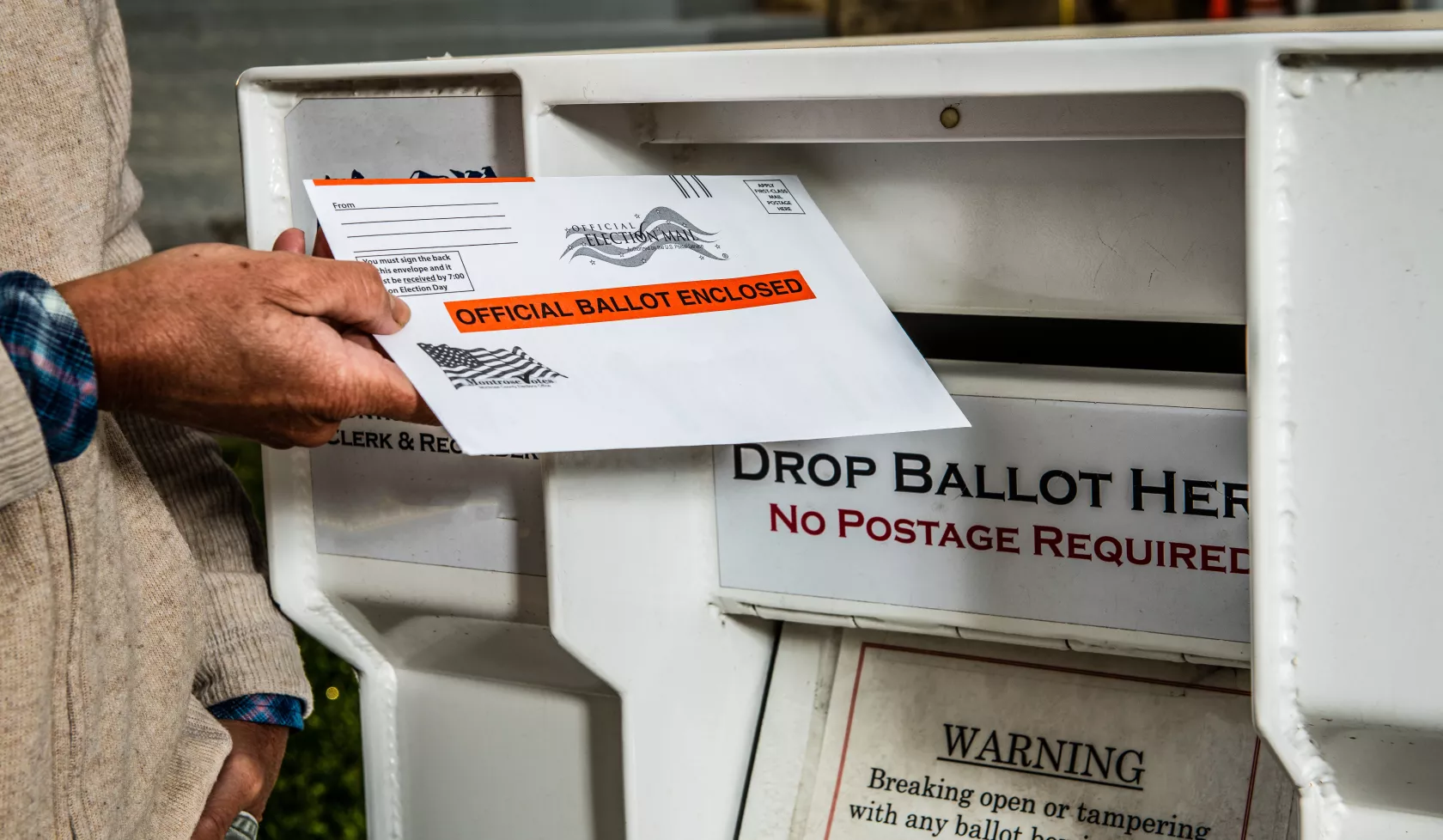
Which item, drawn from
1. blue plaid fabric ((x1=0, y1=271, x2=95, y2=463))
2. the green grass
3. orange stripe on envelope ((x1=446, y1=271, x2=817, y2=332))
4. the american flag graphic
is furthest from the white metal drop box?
the green grass

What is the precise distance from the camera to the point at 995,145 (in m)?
1.05

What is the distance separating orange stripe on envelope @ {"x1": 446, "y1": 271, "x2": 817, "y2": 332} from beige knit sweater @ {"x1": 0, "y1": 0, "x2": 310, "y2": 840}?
284 mm

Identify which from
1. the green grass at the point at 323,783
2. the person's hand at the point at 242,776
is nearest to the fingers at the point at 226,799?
the person's hand at the point at 242,776

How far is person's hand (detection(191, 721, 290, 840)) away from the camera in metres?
1.09

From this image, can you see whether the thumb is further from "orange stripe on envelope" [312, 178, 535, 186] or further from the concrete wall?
the concrete wall

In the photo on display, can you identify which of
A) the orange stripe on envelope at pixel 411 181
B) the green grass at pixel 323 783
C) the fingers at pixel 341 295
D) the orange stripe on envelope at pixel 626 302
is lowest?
the green grass at pixel 323 783

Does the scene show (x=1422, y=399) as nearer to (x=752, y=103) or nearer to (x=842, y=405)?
(x=842, y=405)

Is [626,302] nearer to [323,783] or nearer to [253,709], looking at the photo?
[253,709]

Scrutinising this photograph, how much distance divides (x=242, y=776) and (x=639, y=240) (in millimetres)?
584

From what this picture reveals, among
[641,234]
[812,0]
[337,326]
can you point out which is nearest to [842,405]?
[641,234]

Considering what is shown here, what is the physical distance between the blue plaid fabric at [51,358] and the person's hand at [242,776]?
0.42 m

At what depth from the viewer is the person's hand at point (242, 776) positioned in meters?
1.09

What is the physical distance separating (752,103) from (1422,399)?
1.85 ft

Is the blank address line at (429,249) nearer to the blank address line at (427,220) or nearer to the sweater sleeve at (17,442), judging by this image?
the blank address line at (427,220)
